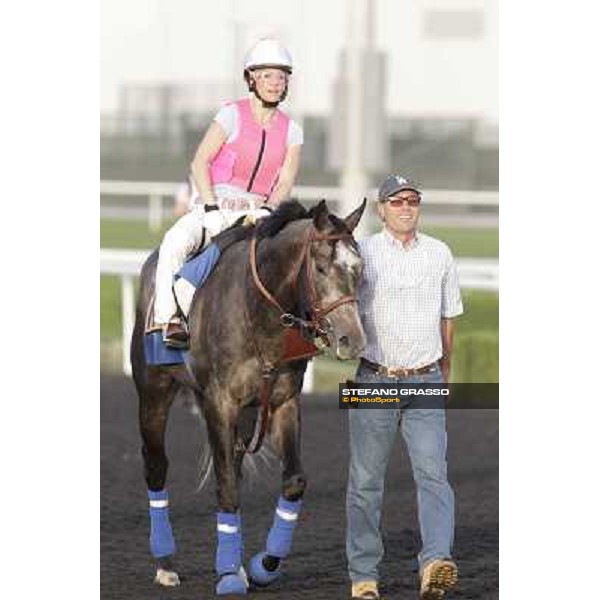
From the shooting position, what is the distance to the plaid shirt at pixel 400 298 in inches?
307

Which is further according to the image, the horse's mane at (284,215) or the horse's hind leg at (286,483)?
the horse's hind leg at (286,483)

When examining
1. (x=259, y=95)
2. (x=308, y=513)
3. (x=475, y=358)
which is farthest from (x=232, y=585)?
(x=475, y=358)

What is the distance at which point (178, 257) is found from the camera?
8.56 meters

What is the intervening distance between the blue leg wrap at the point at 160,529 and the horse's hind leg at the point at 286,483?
53cm

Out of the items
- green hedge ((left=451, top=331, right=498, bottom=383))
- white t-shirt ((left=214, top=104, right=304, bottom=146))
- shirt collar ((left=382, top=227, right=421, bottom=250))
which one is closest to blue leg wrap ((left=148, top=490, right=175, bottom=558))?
white t-shirt ((left=214, top=104, right=304, bottom=146))

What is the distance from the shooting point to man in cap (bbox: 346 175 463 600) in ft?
25.5

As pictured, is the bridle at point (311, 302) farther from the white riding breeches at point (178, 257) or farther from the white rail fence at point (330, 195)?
the white rail fence at point (330, 195)

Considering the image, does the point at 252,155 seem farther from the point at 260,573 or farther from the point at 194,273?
the point at 260,573

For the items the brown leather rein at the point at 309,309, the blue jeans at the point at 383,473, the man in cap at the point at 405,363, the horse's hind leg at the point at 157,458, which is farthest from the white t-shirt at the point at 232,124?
the horse's hind leg at the point at 157,458

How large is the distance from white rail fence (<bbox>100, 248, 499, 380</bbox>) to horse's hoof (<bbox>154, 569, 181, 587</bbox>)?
672 cm

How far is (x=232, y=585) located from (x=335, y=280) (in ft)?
4.79

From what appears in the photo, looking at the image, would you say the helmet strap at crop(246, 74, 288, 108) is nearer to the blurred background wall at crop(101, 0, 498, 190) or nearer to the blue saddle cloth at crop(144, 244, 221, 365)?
the blue saddle cloth at crop(144, 244, 221, 365)
